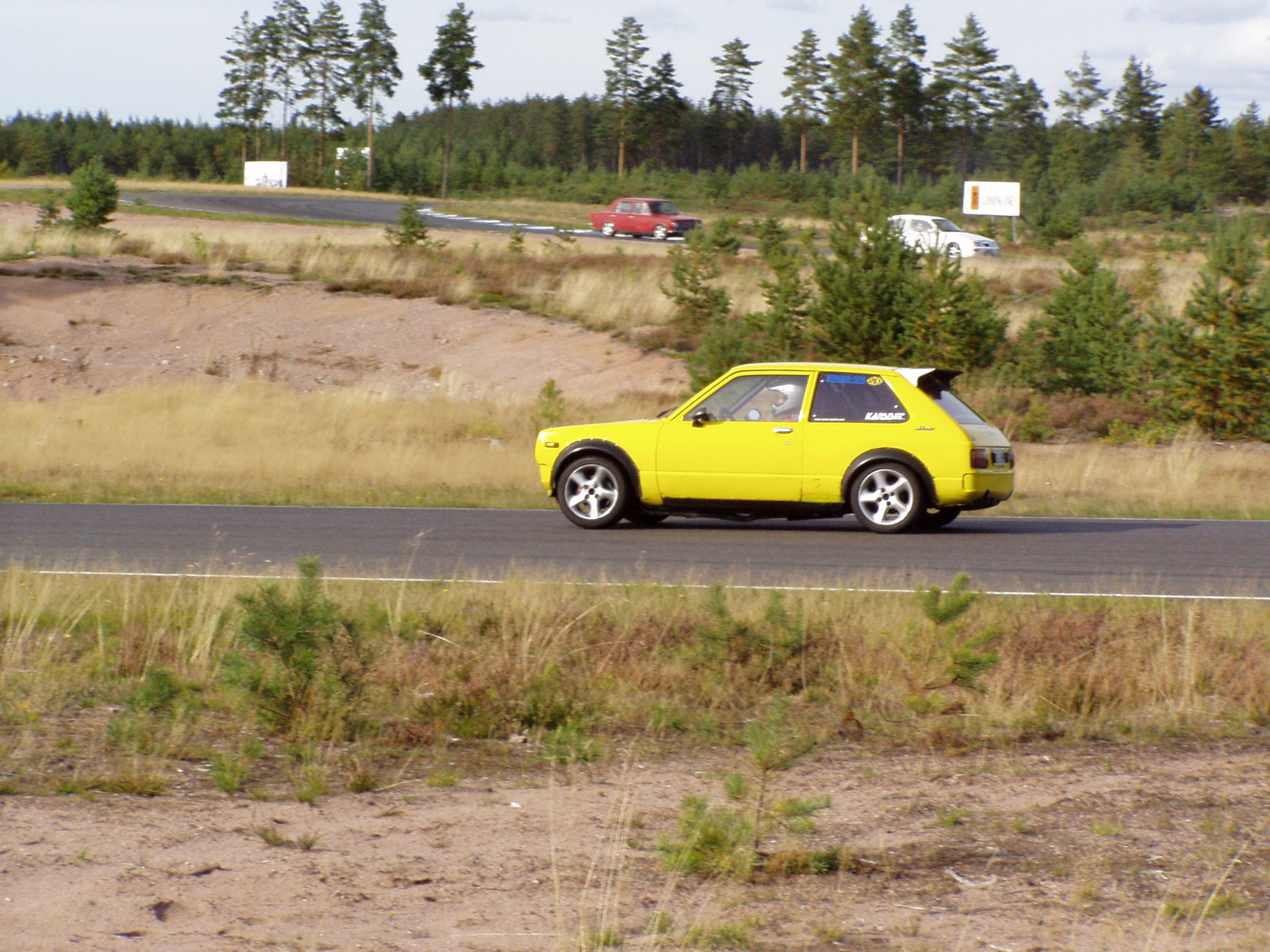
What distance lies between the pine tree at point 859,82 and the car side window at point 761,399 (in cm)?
9167

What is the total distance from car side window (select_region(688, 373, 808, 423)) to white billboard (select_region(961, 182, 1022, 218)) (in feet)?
167

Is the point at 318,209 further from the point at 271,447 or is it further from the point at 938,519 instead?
the point at 938,519

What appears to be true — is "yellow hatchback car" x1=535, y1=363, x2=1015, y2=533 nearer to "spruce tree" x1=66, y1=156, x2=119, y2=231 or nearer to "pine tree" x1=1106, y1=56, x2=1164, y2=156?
"spruce tree" x1=66, y1=156, x2=119, y2=231

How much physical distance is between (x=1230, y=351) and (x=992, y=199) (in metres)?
39.7

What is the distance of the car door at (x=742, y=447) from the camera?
13406mm

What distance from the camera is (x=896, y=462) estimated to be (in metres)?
13.3

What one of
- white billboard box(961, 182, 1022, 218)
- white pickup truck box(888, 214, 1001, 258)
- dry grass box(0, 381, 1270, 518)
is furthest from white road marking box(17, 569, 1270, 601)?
white billboard box(961, 182, 1022, 218)

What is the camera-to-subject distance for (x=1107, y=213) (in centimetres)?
8138

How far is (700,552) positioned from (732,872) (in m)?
7.99

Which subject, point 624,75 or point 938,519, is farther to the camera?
point 624,75

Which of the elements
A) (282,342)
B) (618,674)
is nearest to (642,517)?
(618,674)

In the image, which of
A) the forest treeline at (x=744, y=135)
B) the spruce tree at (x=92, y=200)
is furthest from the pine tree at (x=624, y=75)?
the spruce tree at (x=92, y=200)

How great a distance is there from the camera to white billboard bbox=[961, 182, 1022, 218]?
202 feet

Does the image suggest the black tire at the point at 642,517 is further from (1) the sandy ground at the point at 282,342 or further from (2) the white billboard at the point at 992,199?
(2) the white billboard at the point at 992,199
